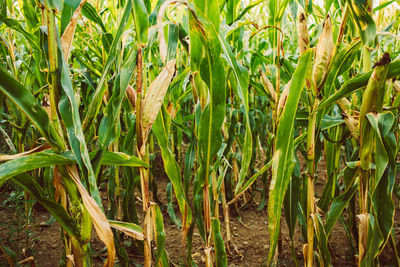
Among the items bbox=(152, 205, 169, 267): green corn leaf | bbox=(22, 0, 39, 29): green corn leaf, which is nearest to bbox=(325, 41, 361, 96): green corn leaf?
bbox=(152, 205, 169, 267): green corn leaf

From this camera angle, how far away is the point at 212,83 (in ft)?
2.22

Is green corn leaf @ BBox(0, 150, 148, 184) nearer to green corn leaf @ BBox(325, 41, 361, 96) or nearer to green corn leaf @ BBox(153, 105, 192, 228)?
green corn leaf @ BBox(153, 105, 192, 228)

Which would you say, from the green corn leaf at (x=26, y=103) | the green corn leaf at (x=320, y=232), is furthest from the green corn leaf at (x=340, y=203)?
the green corn leaf at (x=26, y=103)

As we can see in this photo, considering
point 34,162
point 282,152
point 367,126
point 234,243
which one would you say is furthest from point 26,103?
point 234,243

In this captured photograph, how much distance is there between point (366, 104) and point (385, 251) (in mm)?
897

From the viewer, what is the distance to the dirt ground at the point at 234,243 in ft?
4.34

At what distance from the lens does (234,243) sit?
1487mm

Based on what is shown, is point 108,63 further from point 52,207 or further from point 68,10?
point 52,207

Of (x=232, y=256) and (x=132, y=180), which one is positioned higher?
(x=132, y=180)

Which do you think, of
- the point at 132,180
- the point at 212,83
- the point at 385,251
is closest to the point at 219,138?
the point at 212,83

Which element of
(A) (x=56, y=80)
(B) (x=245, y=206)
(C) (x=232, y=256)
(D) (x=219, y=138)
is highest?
(A) (x=56, y=80)

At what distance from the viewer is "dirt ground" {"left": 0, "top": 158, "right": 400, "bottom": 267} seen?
1324mm

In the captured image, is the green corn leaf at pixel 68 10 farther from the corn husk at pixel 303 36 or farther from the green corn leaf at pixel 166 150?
the corn husk at pixel 303 36

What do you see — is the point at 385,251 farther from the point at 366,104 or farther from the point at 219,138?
the point at 219,138
